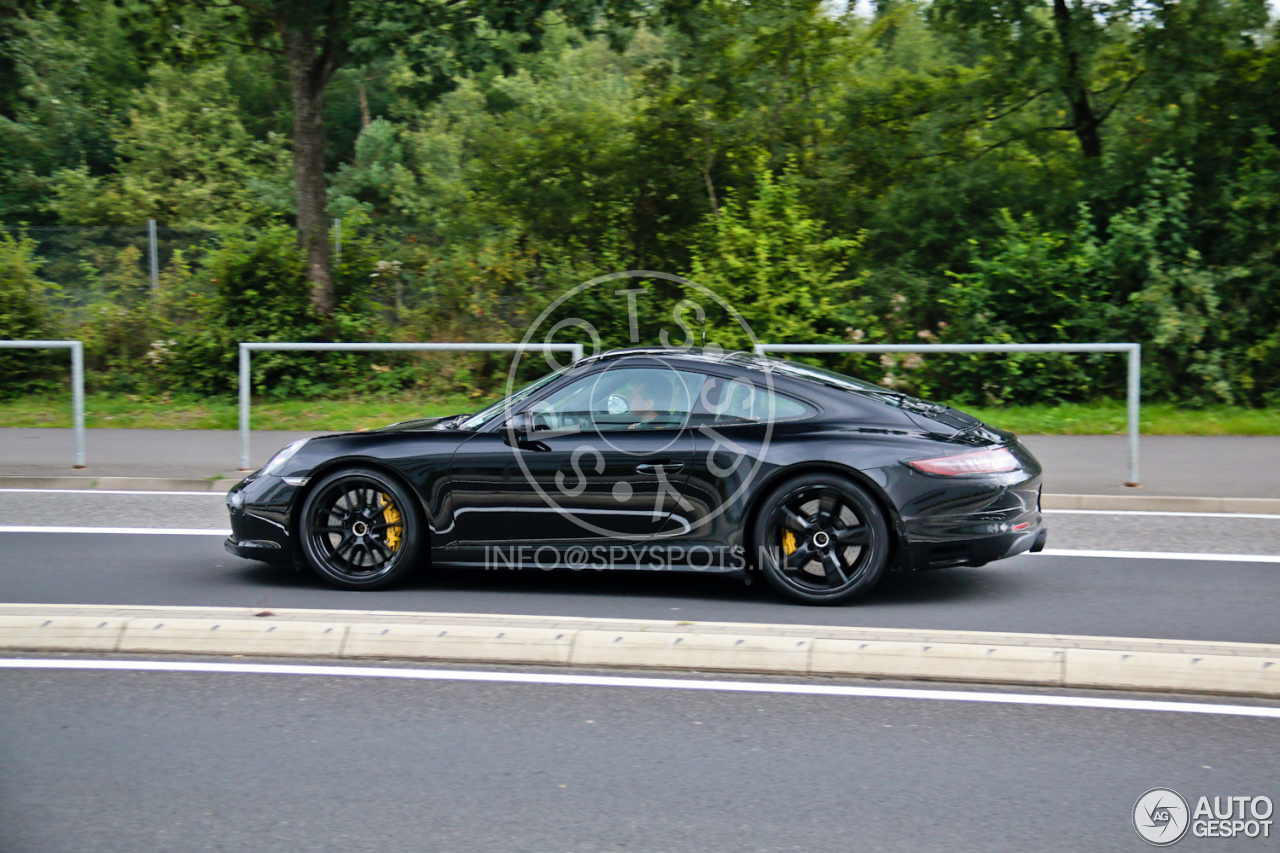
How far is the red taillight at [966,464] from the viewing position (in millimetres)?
6371

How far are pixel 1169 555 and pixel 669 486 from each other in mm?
3715

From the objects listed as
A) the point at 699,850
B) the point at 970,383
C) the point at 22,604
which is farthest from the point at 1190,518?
the point at 22,604

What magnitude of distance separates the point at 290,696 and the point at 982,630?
134 inches

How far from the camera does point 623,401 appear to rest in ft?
22.2

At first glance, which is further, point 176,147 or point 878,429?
point 176,147

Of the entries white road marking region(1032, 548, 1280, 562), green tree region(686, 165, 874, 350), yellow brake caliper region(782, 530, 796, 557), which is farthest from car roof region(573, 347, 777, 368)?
green tree region(686, 165, 874, 350)

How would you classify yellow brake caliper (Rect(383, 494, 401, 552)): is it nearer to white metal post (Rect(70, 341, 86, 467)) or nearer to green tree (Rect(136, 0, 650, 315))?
white metal post (Rect(70, 341, 86, 467))

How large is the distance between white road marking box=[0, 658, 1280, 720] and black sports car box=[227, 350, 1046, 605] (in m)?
1.31

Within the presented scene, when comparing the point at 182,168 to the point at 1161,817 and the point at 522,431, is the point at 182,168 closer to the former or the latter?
the point at 522,431

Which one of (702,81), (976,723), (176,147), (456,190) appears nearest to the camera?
(976,723)

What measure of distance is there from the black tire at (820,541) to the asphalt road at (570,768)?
1446mm

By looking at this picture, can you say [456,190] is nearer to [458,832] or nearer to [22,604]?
[22,604]

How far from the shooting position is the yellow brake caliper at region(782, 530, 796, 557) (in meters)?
6.54

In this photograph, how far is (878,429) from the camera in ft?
21.5
